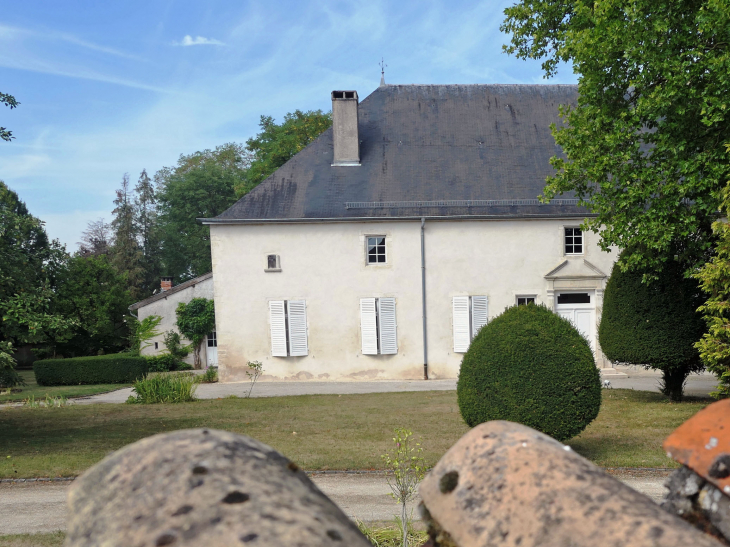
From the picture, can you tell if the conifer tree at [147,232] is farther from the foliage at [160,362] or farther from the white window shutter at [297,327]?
the white window shutter at [297,327]

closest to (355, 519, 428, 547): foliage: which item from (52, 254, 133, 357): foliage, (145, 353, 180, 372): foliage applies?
(145, 353, 180, 372): foliage

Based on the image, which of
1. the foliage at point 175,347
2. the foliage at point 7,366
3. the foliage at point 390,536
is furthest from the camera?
the foliage at point 175,347

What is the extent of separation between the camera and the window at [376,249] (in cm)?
2091

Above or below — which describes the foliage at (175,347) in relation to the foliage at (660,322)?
below

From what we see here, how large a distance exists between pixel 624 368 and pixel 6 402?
19983 mm

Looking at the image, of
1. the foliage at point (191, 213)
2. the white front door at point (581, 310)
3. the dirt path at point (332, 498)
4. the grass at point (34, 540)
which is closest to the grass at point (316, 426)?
the dirt path at point (332, 498)

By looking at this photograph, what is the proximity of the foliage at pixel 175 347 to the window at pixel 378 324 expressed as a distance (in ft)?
35.5

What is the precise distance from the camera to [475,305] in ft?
67.7

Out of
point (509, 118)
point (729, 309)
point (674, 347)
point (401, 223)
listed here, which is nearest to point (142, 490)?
point (729, 309)

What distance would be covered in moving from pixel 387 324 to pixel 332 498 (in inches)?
511

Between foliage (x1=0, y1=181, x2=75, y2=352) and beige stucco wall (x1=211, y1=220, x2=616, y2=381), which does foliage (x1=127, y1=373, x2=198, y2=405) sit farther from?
foliage (x1=0, y1=181, x2=75, y2=352)

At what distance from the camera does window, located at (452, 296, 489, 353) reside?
67.3 ft

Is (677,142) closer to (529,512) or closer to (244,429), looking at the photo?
(244,429)

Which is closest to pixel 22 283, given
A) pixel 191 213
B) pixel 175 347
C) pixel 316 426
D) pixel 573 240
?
pixel 316 426
